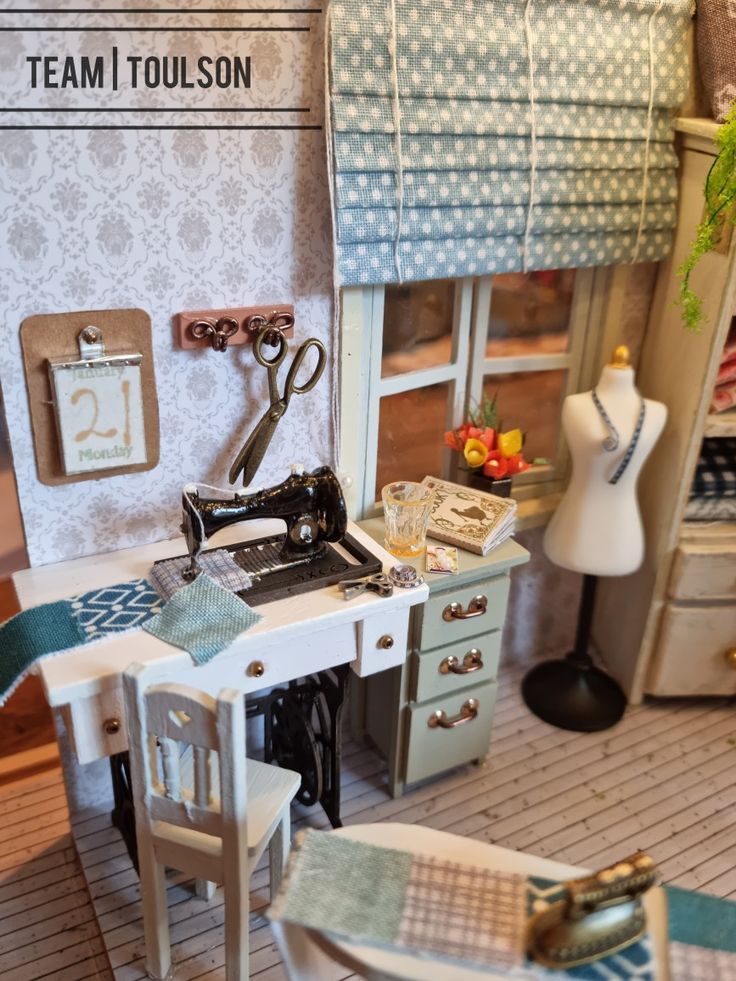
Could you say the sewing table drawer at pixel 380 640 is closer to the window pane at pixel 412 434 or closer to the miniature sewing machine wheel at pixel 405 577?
the miniature sewing machine wheel at pixel 405 577

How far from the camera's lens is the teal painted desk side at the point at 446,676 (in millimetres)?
2242

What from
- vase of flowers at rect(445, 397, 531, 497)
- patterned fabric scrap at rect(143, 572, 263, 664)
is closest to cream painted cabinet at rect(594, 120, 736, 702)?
vase of flowers at rect(445, 397, 531, 497)

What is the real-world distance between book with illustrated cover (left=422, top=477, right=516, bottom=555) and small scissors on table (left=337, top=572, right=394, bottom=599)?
349 mm

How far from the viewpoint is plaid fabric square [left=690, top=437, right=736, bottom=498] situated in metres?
2.60

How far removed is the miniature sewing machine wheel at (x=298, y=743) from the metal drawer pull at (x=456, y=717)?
0.32 m

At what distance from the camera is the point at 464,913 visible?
139 cm

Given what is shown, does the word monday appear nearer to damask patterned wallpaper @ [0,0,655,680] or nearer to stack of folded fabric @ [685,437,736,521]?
damask patterned wallpaper @ [0,0,655,680]

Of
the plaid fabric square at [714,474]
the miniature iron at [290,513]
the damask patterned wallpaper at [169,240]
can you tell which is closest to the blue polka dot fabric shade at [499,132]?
the damask patterned wallpaper at [169,240]

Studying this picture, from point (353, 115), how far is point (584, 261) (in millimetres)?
779

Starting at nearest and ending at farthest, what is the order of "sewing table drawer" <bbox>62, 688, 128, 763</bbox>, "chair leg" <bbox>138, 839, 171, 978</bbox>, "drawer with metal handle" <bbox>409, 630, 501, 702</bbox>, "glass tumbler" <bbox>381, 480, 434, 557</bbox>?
1. "sewing table drawer" <bbox>62, 688, 128, 763</bbox>
2. "chair leg" <bbox>138, 839, 171, 978</bbox>
3. "glass tumbler" <bbox>381, 480, 434, 557</bbox>
4. "drawer with metal handle" <bbox>409, 630, 501, 702</bbox>

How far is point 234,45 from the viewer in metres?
1.82

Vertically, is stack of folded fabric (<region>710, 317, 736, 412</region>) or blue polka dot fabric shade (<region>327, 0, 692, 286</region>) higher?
blue polka dot fabric shade (<region>327, 0, 692, 286</region>)

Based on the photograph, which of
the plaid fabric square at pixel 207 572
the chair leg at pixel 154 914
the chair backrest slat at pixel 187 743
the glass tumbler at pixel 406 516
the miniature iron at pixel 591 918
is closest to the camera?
the miniature iron at pixel 591 918

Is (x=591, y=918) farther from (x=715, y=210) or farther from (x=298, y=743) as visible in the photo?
(x=715, y=210)
